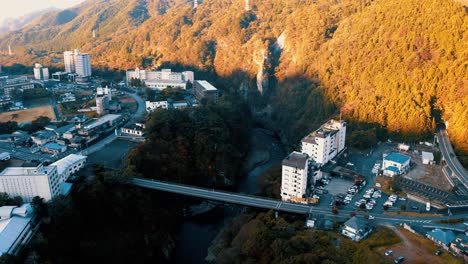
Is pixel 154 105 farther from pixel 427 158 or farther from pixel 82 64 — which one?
pixel 427 158

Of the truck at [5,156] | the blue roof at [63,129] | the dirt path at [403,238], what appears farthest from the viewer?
the blue roof at [63,129]

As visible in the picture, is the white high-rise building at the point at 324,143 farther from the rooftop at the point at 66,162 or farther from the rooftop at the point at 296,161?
the rooftop at the point at 66,162

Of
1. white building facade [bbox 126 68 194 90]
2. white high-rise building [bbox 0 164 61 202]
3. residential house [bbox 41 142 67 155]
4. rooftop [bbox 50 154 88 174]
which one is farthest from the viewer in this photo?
white building facade [bbox 126 68 194 90]

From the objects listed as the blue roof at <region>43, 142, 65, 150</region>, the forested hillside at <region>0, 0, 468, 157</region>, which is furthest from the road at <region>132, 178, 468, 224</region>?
the forested hillside at <region>0, 0, 468, 157</region>

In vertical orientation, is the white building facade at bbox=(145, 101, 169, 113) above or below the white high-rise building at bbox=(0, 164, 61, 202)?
above

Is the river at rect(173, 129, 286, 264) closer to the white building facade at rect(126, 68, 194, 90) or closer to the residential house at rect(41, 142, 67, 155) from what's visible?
the residential house at rect(41, 142, 67, 155)

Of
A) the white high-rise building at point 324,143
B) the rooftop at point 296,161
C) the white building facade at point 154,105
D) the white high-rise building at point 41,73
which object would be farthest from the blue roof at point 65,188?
the white high-rise building at point 41,73

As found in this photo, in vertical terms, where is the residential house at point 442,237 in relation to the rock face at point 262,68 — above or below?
below

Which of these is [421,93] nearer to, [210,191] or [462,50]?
[462,50]
